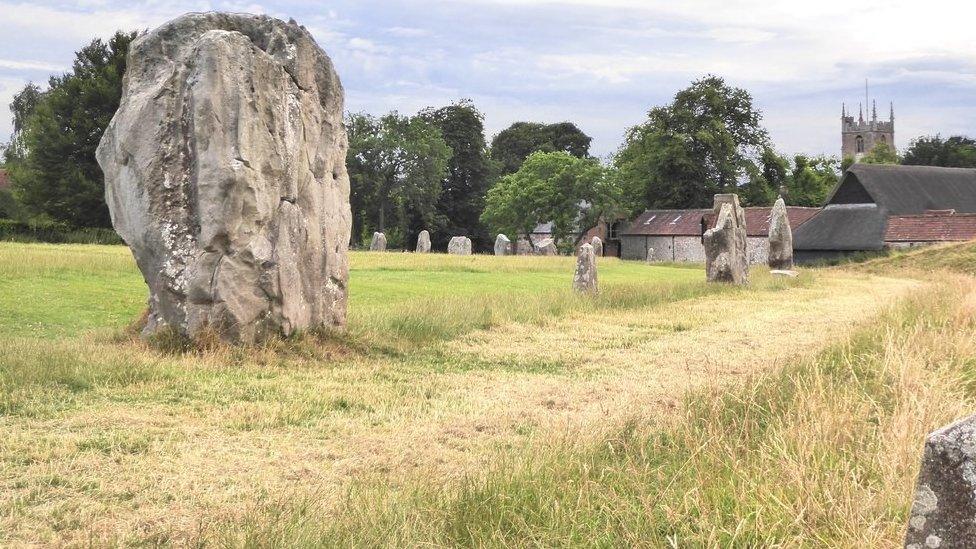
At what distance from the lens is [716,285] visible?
84.2ft

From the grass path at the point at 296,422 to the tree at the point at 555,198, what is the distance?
5540 centimetres

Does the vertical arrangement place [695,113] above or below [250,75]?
above

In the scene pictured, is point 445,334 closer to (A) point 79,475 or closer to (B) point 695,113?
(A) point 79,475

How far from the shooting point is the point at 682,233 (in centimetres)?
6719

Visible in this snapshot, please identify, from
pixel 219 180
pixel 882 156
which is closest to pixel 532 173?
pixel 882 156

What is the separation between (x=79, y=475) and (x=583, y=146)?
84.6 meters

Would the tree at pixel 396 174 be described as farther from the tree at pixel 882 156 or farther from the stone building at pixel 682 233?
the tree at pixel 882 156

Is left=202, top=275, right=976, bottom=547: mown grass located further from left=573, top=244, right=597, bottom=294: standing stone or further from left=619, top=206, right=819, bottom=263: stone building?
left=619, top=206, right=819, bottom=263: stone building

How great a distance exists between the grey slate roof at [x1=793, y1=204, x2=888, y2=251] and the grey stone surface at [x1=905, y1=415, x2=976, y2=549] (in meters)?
50.8

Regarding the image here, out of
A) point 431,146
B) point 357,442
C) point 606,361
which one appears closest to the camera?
point 357,442

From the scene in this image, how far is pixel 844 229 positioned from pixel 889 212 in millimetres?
2900

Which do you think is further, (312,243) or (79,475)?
(312,243)

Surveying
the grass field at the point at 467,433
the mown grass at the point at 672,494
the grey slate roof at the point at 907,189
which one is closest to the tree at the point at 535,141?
the grey slate roof at the point at 907,189

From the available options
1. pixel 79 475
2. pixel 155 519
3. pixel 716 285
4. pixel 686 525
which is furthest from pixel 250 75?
pixel 716 285
